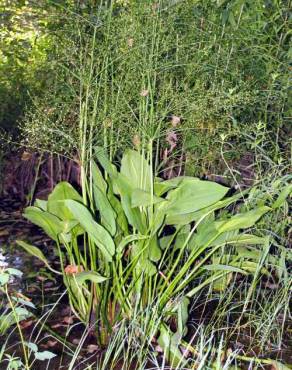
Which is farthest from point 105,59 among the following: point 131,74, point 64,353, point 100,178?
point 64,353

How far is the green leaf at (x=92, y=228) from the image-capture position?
1.78 meters

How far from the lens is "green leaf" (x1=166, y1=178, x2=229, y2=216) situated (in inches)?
72.8

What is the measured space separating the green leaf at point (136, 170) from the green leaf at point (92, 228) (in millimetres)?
268

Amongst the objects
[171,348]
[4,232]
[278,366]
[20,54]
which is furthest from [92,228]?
[20,54]

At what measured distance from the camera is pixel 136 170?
2.04 m

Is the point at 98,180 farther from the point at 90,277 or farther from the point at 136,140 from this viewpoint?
the point at 90,277

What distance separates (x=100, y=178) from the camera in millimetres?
2033

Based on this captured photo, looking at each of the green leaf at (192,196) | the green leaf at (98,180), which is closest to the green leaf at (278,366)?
the green leaf at (192,196)

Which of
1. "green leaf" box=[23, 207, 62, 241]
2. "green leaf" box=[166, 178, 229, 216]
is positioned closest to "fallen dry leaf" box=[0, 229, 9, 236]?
"green leaf" box=[23, 207, 62, 241]

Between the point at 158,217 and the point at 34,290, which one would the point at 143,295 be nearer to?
the point at 158,217

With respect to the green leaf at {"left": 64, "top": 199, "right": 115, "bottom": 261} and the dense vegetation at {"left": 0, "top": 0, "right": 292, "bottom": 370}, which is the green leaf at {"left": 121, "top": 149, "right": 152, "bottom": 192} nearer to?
the dense vegetation at {"left": 0, "top": 0, "right": 292, "bottom": 370}

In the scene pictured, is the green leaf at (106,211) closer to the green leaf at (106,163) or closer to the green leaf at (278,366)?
the green leaf at (106,163)

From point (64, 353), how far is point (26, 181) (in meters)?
2.33

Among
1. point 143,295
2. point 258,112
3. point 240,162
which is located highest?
point 258,112
